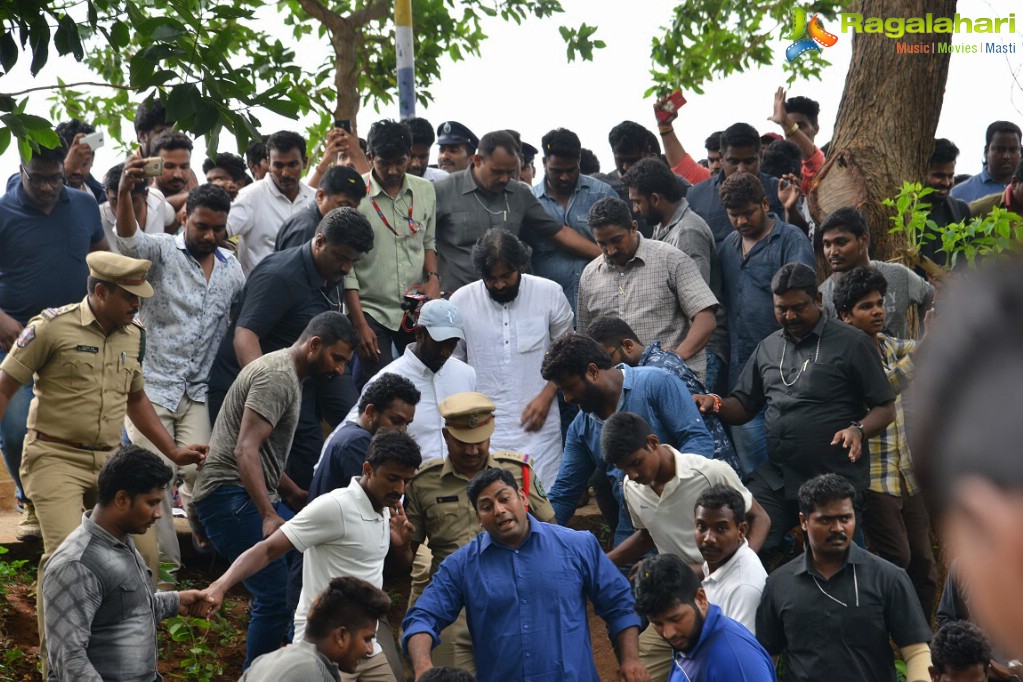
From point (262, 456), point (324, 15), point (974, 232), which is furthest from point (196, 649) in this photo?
point (324, 15)

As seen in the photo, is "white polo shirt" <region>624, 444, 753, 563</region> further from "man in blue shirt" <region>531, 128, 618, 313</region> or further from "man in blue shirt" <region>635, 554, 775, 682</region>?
"man in blue shirt" <region>531, 128, 618, 313</region>

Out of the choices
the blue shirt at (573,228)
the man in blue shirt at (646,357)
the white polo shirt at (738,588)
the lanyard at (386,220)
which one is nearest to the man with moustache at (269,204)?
the lanyard at (386,220)

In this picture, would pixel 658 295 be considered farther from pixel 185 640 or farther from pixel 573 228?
pixel 185 640

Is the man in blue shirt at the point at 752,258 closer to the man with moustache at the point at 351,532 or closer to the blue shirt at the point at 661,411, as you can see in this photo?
the blue shirt at the point at 661,411

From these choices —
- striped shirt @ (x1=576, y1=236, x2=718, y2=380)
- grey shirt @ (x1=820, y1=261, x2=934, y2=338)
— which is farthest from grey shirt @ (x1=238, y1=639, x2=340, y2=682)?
grey shirt @ (x1=820, y1=261, x2=934, y2=338)

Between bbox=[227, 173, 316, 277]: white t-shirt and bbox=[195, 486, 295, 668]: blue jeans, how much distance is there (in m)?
2.29

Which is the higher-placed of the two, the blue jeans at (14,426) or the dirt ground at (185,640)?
the blue jeans at (14,426)

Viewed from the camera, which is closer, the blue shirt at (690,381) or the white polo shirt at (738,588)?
the white polo shirt at (738,588)

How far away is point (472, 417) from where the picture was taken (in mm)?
6645

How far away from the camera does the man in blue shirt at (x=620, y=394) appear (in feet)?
22.1

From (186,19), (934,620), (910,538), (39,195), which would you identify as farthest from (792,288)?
(39,195)

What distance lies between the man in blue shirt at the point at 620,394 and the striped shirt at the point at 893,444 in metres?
1.06

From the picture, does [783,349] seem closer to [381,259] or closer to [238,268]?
[381,259]

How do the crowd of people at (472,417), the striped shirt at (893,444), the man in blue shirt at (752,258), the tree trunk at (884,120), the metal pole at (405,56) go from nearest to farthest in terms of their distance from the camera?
the crowd of people at (472,417) < the striped shirt at (893,444) < the man in blue shirt at (752,258) < the tree trunk at (884,120) < the metal pole at (405,56)
